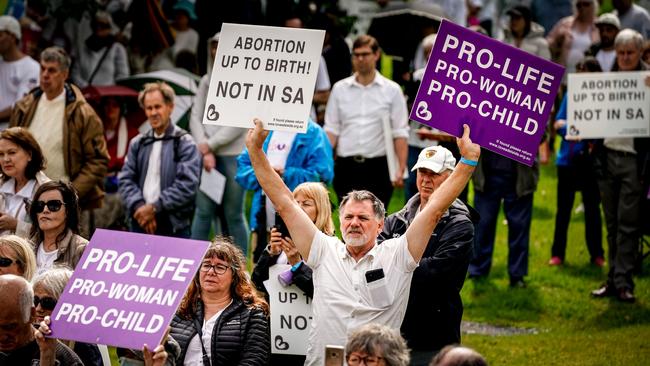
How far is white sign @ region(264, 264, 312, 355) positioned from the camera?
31.0 feet

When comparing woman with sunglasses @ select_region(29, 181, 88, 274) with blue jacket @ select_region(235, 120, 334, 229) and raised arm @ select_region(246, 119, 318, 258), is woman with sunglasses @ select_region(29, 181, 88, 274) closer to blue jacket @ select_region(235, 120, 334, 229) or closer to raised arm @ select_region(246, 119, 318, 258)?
raised arm @ select_region(246, 119, 318, 258)

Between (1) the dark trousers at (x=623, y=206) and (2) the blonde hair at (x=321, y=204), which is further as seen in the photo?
(1) the dark trousers at (x=623, y=206)

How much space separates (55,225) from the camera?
10.3 m

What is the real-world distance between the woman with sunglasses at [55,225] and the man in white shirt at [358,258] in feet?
7.22

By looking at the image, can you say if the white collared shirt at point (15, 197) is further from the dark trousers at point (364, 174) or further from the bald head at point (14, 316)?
the dark trousers at point (364, 174)

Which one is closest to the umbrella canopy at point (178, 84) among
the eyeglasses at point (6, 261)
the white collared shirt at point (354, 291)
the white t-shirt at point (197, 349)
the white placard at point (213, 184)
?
the white placard at point (213, 184)

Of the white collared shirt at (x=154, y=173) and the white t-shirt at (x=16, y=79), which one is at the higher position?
→ the white t-shirt at (x=16, y=79)

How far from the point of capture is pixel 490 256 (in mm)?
14836

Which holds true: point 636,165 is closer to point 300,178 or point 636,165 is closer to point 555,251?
point 555,251

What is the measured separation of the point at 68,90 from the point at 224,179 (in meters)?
1.84

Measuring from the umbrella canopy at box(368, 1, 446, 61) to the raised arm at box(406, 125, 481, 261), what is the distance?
9614 mm

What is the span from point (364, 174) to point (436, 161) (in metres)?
4.68

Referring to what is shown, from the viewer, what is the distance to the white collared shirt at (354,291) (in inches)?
333

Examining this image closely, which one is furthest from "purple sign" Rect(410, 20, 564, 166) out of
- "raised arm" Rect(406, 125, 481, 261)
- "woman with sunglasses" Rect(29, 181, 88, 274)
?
"woman with sunglasses" Rect(29, 181, 88, 274)
